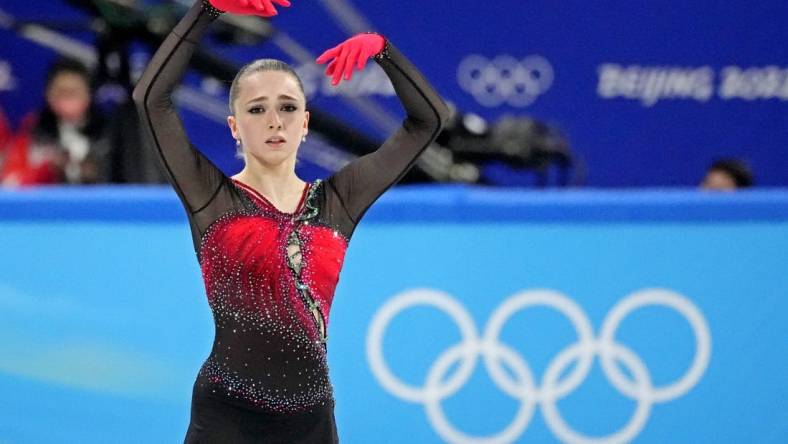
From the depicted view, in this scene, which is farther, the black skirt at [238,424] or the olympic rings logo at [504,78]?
the olympic rings logo at [504,78]

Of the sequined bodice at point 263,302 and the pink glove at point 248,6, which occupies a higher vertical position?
the pink glove at point 248,6

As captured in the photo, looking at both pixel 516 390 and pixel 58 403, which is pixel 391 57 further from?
pixel 58 403

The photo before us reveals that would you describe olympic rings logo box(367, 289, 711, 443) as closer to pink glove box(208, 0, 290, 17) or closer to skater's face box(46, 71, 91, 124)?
pink glove box(208, 0, 290, 17)

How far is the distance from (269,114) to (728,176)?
3.46 metres

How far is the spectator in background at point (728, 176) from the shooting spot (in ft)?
19.7

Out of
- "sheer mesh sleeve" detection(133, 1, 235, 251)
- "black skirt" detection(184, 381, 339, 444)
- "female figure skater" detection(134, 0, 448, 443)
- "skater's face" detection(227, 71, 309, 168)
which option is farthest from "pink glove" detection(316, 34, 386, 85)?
"black skirt" detection(184, 381, 339, 444)

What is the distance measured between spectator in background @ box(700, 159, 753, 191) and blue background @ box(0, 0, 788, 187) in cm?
145

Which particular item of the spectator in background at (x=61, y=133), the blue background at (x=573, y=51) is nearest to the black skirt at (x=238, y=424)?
the spectator in background at (x=61, y=133)

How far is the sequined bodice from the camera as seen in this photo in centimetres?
316

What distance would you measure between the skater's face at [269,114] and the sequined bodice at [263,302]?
0.45 ft

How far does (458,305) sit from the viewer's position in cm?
439

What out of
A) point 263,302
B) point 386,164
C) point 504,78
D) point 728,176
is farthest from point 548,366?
point 504,78

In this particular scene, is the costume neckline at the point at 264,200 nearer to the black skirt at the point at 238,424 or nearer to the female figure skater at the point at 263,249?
the female figure skater at the point at 263,249

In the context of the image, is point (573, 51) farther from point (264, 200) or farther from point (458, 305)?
point (264, 200)
